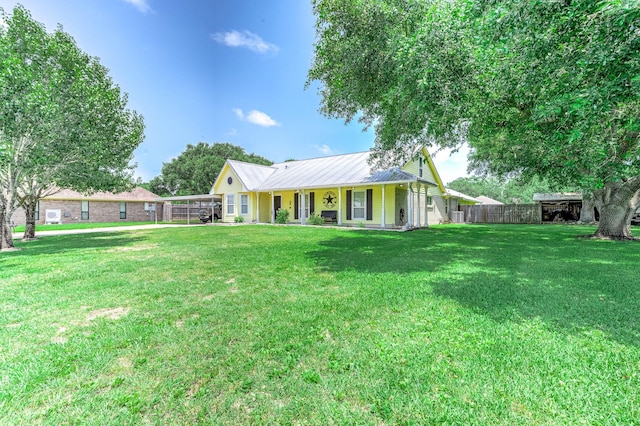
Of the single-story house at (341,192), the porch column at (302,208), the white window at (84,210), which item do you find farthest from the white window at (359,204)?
the white window at (84,210)

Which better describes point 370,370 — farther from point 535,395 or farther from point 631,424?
point 631,424

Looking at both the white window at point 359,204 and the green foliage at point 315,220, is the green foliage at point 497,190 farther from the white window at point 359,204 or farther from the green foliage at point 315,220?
the green foliage at point 315,220

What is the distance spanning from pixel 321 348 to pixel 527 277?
4516mm

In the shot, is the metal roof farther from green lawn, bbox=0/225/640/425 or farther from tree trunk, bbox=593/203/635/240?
green lawn, bbox=0/225/640/425

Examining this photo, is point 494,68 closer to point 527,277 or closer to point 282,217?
point 527,277

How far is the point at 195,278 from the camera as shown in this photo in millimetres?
5133

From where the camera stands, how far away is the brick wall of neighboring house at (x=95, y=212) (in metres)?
23.2

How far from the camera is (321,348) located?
8.62 ft

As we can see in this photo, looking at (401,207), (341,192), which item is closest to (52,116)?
(341,192)

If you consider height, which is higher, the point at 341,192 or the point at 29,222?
the point at 341,192

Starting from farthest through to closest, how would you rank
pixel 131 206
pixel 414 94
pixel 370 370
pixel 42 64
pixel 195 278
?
1. pixel 131 206
2. pixel 42 64
3. pixel 414 94
4. pixel 195 278
5. pixel 370 370

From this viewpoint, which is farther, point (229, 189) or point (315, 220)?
point (229, 189)

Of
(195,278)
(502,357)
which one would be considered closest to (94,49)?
(195,278)

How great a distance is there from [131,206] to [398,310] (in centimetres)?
3082
